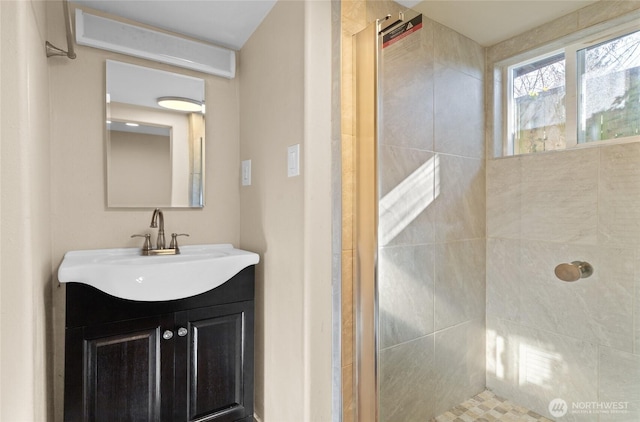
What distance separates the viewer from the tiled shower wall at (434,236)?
4.09ft

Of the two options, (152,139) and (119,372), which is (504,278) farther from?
(152,139)

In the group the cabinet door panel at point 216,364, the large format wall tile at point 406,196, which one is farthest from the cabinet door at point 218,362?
the large format wall tile at point 406,196

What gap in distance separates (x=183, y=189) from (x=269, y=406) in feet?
3.78

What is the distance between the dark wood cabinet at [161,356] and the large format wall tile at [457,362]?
0.82 metres

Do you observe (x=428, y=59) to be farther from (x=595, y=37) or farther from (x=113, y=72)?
(x=113, y=72)

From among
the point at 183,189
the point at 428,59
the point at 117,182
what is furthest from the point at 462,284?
the point at 117,182

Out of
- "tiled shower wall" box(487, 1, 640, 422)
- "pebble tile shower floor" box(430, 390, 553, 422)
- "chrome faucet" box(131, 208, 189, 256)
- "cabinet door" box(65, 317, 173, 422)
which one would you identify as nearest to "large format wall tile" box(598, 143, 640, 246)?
"tiled shower wall" box(487, 1, 640, 422)

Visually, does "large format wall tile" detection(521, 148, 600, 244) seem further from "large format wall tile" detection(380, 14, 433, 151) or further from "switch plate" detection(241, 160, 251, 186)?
"switch plate" detection(241, 160, 251, 186)

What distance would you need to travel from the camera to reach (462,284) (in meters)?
1.29

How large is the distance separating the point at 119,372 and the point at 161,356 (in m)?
0.15

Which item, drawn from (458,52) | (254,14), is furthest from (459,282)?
(254,14)

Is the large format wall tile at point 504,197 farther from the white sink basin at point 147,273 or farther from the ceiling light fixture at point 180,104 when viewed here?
the ceiling light fixture at point 180,104

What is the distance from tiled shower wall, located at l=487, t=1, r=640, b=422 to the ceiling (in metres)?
0.06

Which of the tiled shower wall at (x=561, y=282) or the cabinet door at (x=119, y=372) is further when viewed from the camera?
the cabinet door at (x=119, y=372)
